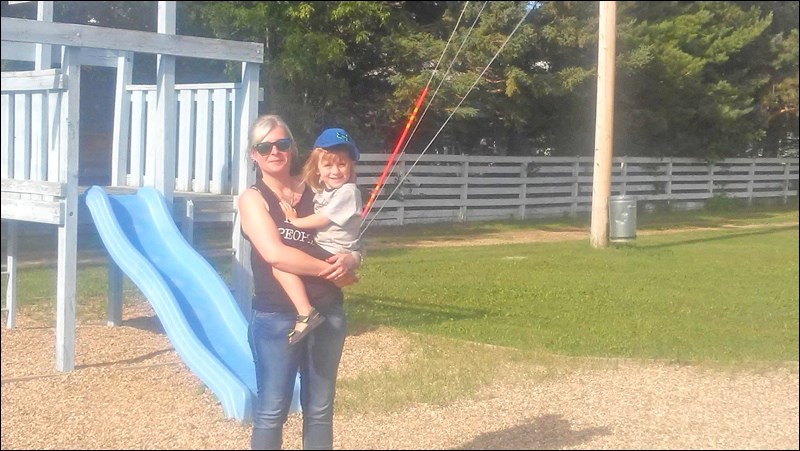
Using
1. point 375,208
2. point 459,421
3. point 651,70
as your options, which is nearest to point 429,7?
point 375,208

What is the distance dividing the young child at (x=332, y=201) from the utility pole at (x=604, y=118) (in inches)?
401

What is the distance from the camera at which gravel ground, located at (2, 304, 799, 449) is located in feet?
16.5

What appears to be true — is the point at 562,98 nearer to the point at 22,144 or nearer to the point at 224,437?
the point at 22,144

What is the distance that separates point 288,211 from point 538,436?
6.85 feet

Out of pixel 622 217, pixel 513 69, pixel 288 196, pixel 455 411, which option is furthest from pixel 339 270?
pixel 513 69

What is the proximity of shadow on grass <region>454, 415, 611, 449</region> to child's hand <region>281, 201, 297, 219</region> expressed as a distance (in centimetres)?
175

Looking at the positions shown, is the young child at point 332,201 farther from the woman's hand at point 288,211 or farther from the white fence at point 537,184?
the white fence at point 537,184

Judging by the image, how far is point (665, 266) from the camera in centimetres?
1242

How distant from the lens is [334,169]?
12.3 ft

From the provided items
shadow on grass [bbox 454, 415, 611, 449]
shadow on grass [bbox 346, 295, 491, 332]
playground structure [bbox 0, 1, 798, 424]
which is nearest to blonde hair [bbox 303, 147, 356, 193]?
shadow on grass [bbox 454, 415, 611, 449]

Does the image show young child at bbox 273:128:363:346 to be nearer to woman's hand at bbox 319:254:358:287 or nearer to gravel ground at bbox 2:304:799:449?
woman's hand at bbox 319:254:358:287

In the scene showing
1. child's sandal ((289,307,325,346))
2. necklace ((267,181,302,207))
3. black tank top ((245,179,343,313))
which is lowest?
child's sandal ((289,307,325,346))

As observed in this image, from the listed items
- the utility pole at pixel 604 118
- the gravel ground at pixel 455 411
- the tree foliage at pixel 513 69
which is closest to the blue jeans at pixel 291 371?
the gravel ground at pixel 455 411

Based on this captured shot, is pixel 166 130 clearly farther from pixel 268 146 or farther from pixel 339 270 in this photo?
pixel 339 270
